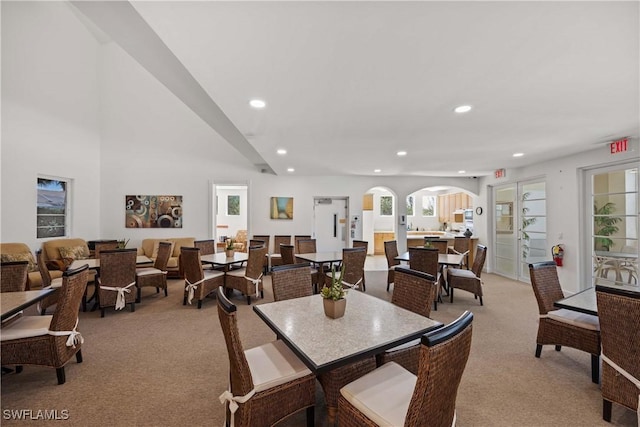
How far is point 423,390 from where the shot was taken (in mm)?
1019

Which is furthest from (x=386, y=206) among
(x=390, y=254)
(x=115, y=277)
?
(x=115, y=277)

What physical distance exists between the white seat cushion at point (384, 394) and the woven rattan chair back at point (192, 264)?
3.21 metres

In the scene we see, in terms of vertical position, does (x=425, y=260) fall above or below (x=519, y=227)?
below

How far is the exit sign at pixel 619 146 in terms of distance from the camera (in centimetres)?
377

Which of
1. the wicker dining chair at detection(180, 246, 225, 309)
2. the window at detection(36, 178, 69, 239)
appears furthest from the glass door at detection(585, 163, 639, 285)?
the window at detection(36, 178, 69, 239)

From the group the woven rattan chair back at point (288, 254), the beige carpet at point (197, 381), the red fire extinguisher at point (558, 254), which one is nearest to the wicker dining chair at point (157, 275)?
the beige carpet at point (197, 381)

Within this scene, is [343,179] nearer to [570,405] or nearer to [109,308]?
[109,308]

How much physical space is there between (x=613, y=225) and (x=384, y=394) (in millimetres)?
5148

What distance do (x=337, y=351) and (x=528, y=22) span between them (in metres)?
2.02

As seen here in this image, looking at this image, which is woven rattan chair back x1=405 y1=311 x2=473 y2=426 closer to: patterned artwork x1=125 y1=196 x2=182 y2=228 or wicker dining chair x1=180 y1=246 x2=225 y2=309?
wicker dining chair x1=180 y1=246 x2=225 y2=309

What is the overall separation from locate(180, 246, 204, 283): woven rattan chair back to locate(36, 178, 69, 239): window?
3247 mm

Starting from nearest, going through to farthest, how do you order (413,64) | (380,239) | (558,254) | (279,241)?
(413,64), (558,254), (279,241), (380,239)

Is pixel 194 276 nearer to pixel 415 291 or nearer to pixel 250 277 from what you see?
pixel 250 277

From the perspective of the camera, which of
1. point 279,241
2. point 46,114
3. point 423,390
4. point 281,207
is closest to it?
point 423,390
